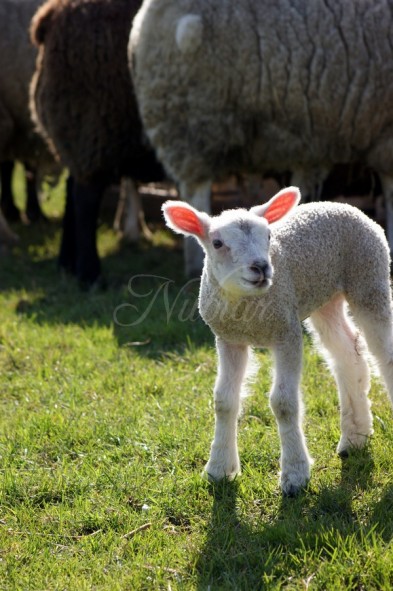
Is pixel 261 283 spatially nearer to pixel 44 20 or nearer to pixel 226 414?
pixel 226 414

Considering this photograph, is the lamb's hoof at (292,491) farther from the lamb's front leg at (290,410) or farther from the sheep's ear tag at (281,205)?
the sheep's ear tag at (281,205)

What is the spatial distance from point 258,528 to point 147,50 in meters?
4.38

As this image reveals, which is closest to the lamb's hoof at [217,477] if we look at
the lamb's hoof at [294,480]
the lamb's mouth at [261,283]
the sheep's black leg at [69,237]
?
the lamb's hoof at [294,480]

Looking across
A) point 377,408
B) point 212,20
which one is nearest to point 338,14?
point 212,20

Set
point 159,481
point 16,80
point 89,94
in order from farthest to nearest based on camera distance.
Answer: point 16,80, point 89,94, point 159,481

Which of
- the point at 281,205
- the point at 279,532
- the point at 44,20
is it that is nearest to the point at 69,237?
the point at 44,20

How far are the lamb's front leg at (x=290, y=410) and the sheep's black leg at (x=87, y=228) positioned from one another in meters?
4.04

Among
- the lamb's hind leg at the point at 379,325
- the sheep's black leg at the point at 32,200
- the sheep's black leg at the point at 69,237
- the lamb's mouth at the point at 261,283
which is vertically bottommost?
the sheep's black leg at the point at 32,200

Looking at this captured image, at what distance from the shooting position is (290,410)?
3.42 m

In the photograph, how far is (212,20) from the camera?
21.5 feet

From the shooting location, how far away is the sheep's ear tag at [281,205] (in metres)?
3.49

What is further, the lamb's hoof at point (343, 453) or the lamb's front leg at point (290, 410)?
the lamb's hoof at point (343, 453)

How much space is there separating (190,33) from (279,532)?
168 inches

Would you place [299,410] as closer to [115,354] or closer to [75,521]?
[75,521]
